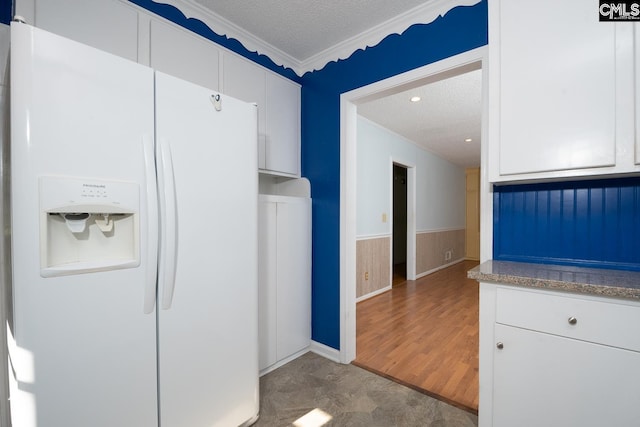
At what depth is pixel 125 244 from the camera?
1120mm

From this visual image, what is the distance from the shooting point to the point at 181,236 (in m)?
1.23

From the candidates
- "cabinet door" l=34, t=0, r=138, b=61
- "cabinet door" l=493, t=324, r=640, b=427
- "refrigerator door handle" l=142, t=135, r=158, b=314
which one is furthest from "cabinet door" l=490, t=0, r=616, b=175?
"cabinet door" l=34, t=0, r=138, b=61

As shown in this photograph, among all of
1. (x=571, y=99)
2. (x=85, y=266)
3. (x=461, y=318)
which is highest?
(x=571, y=99)

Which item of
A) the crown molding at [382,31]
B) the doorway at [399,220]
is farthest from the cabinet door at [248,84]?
the doorway at [399,220]

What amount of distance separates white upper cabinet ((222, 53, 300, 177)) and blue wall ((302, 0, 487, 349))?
0.11 m

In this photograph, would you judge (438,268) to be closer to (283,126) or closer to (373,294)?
(373,294)

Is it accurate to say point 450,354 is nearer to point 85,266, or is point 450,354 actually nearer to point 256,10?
point 85,266

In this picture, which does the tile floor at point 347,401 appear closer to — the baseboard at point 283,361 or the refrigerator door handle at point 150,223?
the baseboard at point 283,361

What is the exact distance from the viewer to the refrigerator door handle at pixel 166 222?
3.83 feet

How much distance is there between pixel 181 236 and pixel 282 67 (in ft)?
5.99

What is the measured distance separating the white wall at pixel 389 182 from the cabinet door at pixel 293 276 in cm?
151

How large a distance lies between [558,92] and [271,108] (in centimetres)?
180

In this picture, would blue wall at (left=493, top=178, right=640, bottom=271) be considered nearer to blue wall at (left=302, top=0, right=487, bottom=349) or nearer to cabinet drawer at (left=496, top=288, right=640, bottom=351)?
cabinet drawer at (left=496, top=288, right=640, bottom=351)

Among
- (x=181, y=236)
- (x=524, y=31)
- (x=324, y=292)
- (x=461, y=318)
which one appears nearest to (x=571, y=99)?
(x=524, y=31)
